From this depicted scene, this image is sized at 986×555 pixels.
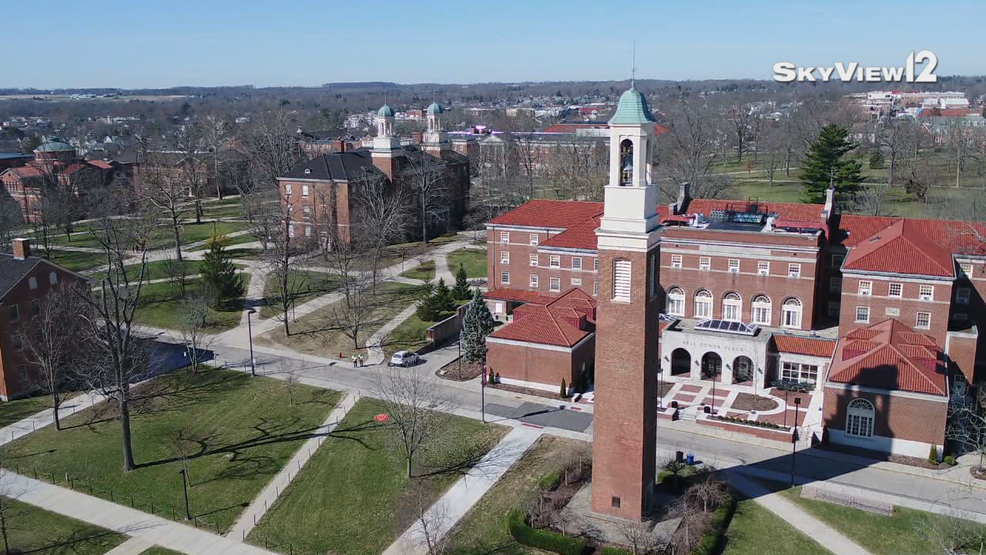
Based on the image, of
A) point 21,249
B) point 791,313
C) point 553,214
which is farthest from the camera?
point 553,214

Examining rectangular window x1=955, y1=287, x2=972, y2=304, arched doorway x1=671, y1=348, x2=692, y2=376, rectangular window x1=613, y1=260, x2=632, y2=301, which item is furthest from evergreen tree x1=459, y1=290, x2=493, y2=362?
rectangular window x1=955, y1=287, x2=972, y2=304

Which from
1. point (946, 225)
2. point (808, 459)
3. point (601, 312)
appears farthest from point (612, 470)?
point (946, 225)

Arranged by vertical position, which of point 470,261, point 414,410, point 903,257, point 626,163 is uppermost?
point 626,163

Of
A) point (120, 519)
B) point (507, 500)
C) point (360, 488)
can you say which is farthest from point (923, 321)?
point (120, 519)

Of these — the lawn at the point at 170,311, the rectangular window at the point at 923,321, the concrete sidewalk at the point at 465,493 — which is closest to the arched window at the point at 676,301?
the rectangular window at the point at 923,321

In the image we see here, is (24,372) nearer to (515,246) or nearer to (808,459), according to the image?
(515,246)

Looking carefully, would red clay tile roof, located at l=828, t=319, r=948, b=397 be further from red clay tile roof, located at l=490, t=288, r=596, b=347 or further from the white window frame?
red clay tile roof, located at l=490, t=288, r=596, b=347

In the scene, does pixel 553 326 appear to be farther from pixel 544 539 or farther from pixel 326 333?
pixel 544 539
